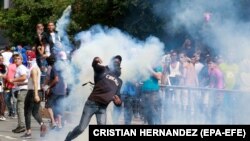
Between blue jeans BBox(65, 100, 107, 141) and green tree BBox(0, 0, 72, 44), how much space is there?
83.3 ft

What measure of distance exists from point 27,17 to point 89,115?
93.4 feet

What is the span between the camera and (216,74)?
16.8m

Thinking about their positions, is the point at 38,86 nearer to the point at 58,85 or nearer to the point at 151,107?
the point at 58,85

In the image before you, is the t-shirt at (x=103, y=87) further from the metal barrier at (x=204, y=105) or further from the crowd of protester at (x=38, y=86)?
the metal barrier at (x=204, y=105)

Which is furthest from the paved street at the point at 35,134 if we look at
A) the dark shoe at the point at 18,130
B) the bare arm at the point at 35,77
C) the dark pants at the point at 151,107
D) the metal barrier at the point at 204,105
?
the metal barrier at the point at 204,105

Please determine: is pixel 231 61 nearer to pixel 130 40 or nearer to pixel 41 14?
pixel 130 40

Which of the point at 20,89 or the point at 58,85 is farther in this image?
the point at 20,89

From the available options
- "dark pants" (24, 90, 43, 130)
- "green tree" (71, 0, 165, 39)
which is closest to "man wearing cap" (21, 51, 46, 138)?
"dark pants" (24, 90, 43, 130)

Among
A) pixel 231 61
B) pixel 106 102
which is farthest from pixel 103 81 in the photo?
pixel 231 61

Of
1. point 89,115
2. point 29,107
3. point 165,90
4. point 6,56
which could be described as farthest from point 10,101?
point 89,115

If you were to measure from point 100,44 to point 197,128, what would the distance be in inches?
242

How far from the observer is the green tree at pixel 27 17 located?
39.5 m

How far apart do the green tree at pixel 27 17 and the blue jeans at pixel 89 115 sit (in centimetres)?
2539

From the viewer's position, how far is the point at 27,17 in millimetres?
40844
